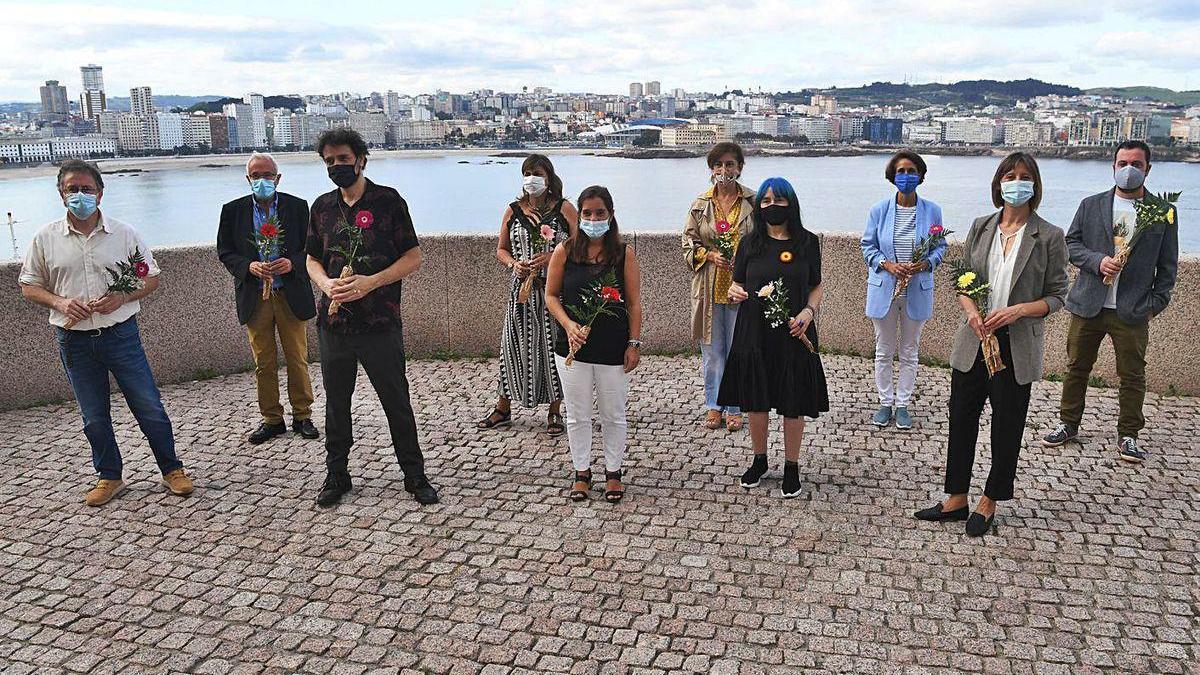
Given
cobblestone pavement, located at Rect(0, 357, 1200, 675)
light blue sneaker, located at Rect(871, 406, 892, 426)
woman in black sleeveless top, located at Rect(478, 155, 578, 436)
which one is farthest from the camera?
light blue sneaker, located at Rect(871, 406, 892, 426)

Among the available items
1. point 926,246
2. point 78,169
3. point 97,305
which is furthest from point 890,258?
point 78,169

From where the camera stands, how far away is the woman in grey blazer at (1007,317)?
4.58 metres

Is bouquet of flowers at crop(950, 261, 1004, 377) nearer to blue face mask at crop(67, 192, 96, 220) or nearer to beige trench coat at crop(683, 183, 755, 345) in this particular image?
beige trench coat at crop(683, 183, 755, 345)

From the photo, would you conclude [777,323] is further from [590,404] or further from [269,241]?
[269,241]

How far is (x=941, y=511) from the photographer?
4.91 metres

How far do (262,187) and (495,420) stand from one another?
2.20 meters

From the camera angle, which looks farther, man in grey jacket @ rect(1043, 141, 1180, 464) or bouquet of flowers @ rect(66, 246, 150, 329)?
man in grey jacket @ rect(1043, 141, 1180, 464)

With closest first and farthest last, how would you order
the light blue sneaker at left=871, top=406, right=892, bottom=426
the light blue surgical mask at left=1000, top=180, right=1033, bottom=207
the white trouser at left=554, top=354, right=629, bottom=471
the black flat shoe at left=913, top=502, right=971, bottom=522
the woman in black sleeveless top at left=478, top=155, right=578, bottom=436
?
the light blue surgical mask at left=1000, top=180, right=1033, bottom=207
the black flat shoe at left=913, top=502, right=971, bottom=522
the white trouser at left=554, top=354, right=629, bottom=471
the woman in black sleeveless top at left=478, top=155, right=578, bottom=436
the light blue sneaker at left=871, top=406, right=892, bottom=426

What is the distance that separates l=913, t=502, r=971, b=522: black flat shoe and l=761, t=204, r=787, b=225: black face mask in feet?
5.64

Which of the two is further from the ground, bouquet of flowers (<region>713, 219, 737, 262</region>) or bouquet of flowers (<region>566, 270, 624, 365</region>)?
bouquet of flowers (<region>713, 219, 737, 262</region>)

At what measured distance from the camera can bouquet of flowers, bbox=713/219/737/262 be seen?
6211 mm

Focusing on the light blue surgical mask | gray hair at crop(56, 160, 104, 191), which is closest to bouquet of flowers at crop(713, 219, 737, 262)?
the light blue surgical mask

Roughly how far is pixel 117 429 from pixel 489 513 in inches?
127

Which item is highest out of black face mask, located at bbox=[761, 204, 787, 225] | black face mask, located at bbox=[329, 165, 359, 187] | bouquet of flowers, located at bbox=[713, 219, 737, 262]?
black face mask, located at bbox=[329, 165, 359, 187]
